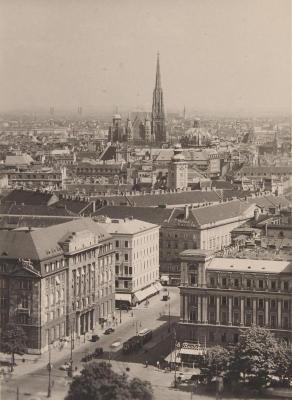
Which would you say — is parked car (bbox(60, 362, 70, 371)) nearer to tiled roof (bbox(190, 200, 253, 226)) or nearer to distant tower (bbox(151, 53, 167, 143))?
tiled roof (bbox(190, 200, 253, 226))

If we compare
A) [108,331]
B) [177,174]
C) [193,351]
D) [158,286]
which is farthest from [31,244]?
[177,174]

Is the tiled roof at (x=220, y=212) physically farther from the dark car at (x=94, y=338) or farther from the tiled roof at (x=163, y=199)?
the dark car at (x=94, y=338)

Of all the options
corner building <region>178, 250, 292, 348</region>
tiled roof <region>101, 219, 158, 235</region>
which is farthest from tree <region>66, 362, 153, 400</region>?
tiled roof <region>101, 219, 158, 235</region>

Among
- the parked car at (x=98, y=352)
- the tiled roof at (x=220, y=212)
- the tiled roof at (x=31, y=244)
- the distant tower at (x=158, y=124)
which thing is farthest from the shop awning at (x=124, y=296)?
the distant tower at (x=158, y=124)

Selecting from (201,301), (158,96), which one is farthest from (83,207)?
(158,96)

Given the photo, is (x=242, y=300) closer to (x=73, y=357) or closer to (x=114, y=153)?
(x=73, y=357)

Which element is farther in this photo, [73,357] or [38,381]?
[73,357]

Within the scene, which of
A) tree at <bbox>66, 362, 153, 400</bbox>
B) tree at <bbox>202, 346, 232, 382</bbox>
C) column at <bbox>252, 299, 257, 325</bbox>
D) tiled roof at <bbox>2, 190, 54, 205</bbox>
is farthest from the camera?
tiled roof at <bbox>2, 190, 54, 205</bbox>
